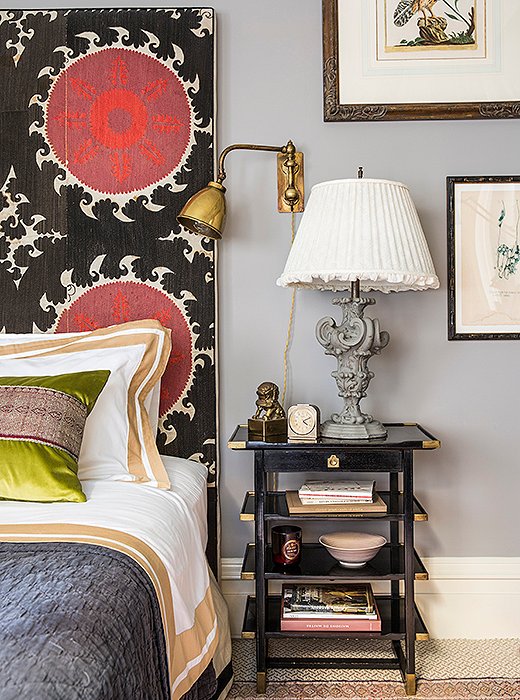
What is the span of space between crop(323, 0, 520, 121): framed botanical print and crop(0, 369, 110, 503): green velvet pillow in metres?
1.36

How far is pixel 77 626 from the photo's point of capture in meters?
1.15

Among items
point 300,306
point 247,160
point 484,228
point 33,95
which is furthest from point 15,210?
point 484,228

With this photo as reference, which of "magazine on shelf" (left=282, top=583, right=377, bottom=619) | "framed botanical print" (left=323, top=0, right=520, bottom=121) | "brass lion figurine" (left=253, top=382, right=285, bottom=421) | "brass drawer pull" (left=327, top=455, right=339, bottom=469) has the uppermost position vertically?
"framed botanical print" (left=323, top=0, right=520, bottom=121)

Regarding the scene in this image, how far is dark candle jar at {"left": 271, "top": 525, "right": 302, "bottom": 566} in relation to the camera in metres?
2.41

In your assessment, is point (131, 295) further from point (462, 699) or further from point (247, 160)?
point (462, 699)

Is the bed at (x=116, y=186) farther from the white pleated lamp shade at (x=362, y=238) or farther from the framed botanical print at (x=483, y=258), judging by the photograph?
the framed botanical print at (x=483, y=258)

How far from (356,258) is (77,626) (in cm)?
137

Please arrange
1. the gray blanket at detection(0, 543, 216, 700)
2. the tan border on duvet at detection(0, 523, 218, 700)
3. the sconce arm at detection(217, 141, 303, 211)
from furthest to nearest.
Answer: the sconce arm at detection(217, 141, 303, 211) < the tan border on duvet at detection(0, 523, 218, 700) < the gray blanket at detection(0, 543, 216, 700)

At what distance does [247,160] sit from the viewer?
2.75 m

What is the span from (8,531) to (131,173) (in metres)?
1.48

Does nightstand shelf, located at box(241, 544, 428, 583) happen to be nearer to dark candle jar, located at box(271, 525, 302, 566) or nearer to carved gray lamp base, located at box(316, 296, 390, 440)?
dark candle jar, located at box(271, 525, 302, 566)

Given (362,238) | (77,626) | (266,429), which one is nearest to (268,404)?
(266,429)

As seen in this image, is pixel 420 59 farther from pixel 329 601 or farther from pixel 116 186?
pixel 329 601

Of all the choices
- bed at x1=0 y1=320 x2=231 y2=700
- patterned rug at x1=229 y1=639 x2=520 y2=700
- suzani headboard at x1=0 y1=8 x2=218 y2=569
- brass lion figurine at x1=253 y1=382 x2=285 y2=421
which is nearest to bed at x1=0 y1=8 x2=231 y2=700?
suzani headboard at x1=0 y1=8 x2=218 y2=569
